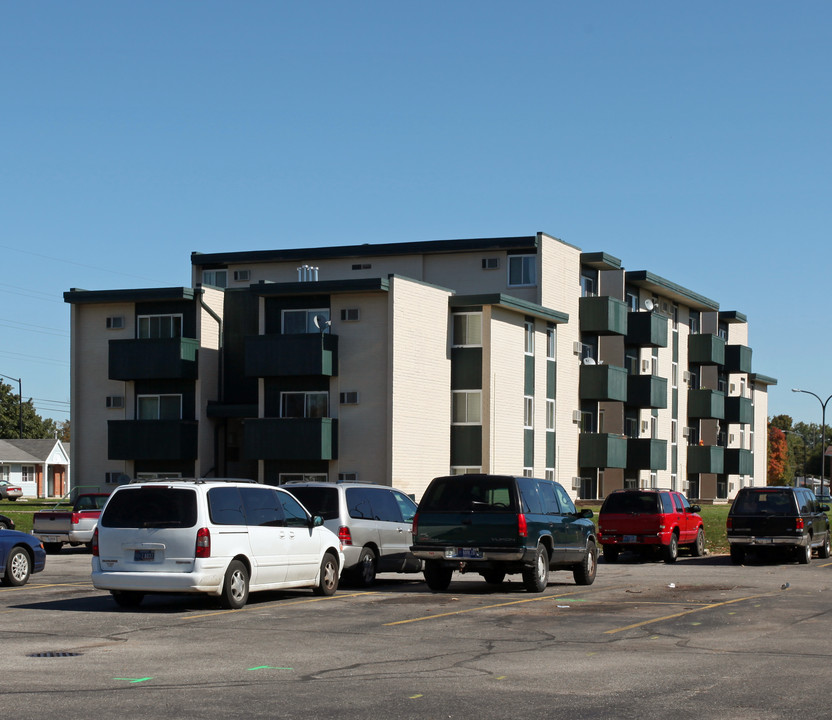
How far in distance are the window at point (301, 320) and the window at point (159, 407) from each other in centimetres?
546

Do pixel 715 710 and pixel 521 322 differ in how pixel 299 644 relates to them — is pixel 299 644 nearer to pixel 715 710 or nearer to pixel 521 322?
pixel 715 710

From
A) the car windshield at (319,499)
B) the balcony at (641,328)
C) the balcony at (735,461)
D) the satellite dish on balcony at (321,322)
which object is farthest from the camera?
the balcony at (735,461)

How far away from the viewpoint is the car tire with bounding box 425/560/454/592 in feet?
71.1

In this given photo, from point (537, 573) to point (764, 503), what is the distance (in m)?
11.6

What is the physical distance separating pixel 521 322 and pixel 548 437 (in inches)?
230

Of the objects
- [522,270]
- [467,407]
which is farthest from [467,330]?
[522,270]

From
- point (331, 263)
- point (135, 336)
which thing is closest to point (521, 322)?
point (331, 263)

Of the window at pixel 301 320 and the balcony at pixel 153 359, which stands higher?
the window at pixel 301 320

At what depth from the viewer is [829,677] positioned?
1156 cm

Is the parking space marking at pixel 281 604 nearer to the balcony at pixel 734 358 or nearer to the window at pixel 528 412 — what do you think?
the window at pixel 528 412

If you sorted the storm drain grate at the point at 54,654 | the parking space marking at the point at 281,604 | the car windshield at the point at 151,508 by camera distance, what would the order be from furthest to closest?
the car windshield at the point at 151,508 < the parking space marking at the point at 281,604 < the storm drain grate at the point at 54,654

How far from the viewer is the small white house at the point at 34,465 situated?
10356cm

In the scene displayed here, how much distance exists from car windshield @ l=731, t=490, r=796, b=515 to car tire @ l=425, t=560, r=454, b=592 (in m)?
11.5

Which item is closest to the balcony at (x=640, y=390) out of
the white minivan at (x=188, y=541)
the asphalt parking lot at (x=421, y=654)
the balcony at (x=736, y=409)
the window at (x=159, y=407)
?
the balcony at (x=736, y=409)
